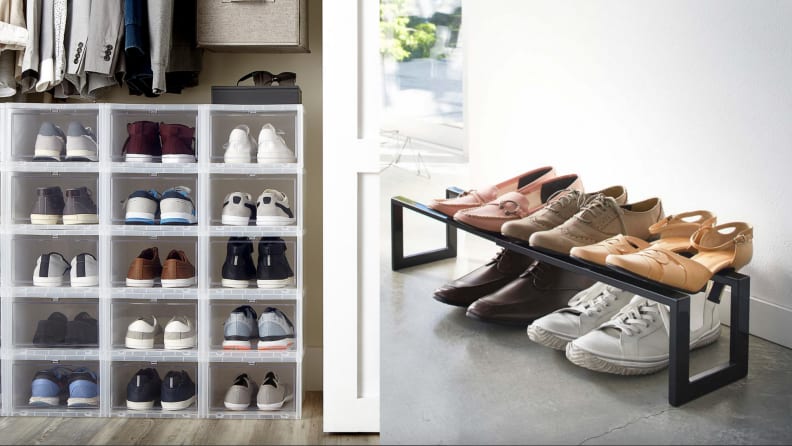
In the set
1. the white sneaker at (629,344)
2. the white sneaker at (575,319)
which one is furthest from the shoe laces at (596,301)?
the white sneaker at (629,344)

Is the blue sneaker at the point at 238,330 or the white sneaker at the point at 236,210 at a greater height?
the white sneaker at the point at 236,210

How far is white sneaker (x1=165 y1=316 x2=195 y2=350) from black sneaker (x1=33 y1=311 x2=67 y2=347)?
11.0 inches

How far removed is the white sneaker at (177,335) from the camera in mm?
1709

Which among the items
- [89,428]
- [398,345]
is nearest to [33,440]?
[89,428]

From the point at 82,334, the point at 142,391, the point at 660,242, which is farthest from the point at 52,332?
the point at 660,242

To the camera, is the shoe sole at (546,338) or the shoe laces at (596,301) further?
the shoe laces at (596,301)

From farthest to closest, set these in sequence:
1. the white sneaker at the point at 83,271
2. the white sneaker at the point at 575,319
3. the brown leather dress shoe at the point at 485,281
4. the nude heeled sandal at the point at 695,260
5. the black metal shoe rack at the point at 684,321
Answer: the brown leather dress shoe at the point at 485,281 < the white sneaker at the point at 575,319 < the white sneaker at the point at 83,271 < the nude heeled sandal at the point at 695,260 < the black metal shoe rack at the point at 684,321

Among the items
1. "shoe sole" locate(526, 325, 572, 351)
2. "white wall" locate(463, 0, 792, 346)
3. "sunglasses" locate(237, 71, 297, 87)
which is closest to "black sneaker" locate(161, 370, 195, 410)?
"sunglasses" locate(237, 71, 297, 87)

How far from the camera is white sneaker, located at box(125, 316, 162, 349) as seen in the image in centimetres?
172

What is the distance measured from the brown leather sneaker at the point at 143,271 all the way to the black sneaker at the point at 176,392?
0.24 m

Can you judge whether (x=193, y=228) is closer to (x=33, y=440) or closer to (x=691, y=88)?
(x=33, y=440)

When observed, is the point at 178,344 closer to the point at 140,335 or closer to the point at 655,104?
the point at 140,335

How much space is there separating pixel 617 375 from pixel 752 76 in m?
1.11

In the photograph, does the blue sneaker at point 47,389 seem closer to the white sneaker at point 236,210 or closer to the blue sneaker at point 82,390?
the blue sneaker at point 82,390
